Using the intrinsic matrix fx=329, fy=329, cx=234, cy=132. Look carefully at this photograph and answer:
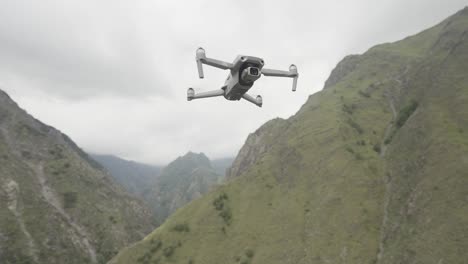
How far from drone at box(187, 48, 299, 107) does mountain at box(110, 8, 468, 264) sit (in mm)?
63210

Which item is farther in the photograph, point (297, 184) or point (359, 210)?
point (297, 184)

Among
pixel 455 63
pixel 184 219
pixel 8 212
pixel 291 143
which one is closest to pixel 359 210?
pixel 291 143

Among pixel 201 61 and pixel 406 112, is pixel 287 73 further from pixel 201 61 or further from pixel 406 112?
pixel 406 112

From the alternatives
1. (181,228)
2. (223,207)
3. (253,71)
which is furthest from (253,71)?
(181,228)

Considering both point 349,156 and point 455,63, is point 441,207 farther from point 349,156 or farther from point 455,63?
point 455,63

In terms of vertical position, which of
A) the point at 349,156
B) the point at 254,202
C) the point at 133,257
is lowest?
the point at 133,257

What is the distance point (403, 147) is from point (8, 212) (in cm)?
17602

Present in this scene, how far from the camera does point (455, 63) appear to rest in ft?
400

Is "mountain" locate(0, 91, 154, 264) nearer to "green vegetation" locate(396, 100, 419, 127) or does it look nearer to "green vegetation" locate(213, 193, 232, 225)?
"green vegetation" locate(213, 193, 232, 225)

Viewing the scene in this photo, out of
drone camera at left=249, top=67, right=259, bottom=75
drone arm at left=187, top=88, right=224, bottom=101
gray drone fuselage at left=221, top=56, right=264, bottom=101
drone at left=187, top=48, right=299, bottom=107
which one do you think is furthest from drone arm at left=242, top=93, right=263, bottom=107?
drone camera at left=249, top=67, right=259, bottom=75

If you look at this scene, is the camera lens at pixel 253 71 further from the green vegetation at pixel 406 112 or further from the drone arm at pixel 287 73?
the green vegetation at pixel 406 112

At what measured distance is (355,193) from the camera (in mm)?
96688

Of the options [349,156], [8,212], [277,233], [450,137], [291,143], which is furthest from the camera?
[8,212]

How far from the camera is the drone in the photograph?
1245 centimetres
